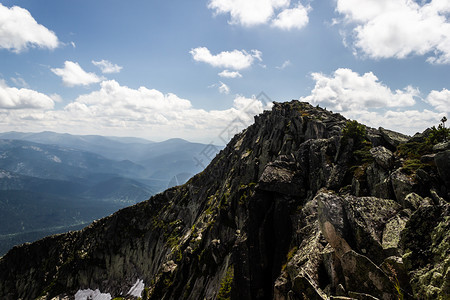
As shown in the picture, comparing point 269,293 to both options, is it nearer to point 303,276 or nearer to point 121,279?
point 303,276

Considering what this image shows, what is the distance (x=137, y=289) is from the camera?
10012 cm

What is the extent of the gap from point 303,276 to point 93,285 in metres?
141

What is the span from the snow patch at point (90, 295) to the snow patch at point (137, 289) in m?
18.5

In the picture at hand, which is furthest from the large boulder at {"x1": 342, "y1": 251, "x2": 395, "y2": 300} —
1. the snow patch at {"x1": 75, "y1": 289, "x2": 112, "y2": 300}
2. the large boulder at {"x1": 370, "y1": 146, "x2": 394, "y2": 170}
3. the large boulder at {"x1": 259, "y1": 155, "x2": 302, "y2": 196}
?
the snow patch at {"x1": 75, "y1": 289, "x2": 112, "y2": 300}

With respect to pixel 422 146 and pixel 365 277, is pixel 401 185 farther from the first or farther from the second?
pixel 365 277

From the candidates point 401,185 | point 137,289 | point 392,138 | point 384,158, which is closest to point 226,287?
point 401,185

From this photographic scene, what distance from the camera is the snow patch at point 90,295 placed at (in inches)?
4420

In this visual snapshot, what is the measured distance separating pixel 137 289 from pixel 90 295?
35.9 metres

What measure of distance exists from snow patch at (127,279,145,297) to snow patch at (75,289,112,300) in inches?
730

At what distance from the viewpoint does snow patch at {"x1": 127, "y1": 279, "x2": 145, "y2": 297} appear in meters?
98.1

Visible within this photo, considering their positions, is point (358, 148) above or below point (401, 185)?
above

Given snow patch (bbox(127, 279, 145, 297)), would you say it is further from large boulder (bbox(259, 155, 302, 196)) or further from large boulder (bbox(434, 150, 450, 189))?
large boulder (bbox(434, 150, 450, 189))

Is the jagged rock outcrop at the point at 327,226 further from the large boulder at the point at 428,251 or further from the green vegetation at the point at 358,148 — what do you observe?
the green vegetation at the point at 358,148

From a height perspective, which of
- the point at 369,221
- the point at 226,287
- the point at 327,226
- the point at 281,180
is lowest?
the point at 226,287
